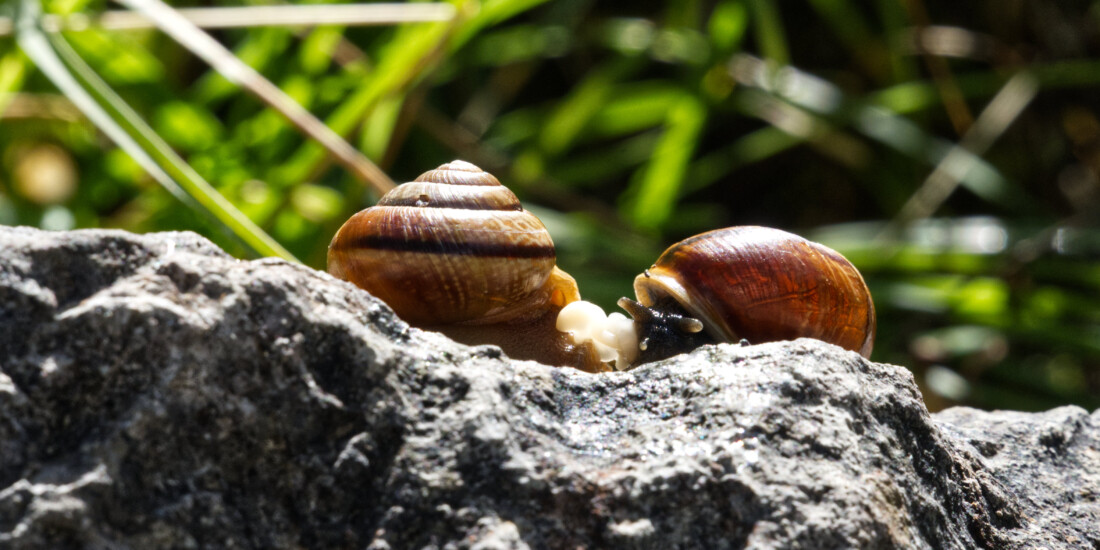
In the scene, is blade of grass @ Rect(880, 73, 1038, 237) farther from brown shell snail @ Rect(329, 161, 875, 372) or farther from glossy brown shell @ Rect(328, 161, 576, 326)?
glossy brown shell @ Rect(328, 161, 576, 326)

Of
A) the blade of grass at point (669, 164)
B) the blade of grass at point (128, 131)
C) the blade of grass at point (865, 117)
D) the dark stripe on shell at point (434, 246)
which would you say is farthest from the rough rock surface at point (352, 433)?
the blade of grass at point (865, 117)

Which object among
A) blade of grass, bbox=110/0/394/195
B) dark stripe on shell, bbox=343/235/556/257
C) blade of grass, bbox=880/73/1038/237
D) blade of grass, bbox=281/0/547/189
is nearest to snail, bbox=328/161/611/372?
dark stripe on shell, bbox=343/235/556/257

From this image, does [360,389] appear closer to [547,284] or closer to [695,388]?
[695,388]

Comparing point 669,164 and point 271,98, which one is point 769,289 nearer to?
point 271,98

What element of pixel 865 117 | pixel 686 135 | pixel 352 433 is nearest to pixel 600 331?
pixel 352 433

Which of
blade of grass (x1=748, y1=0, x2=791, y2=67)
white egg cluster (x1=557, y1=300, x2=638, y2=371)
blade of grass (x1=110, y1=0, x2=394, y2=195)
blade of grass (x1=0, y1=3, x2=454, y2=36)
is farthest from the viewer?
blade of grass (x1=748, y1=0, x2=791, y2=67)
